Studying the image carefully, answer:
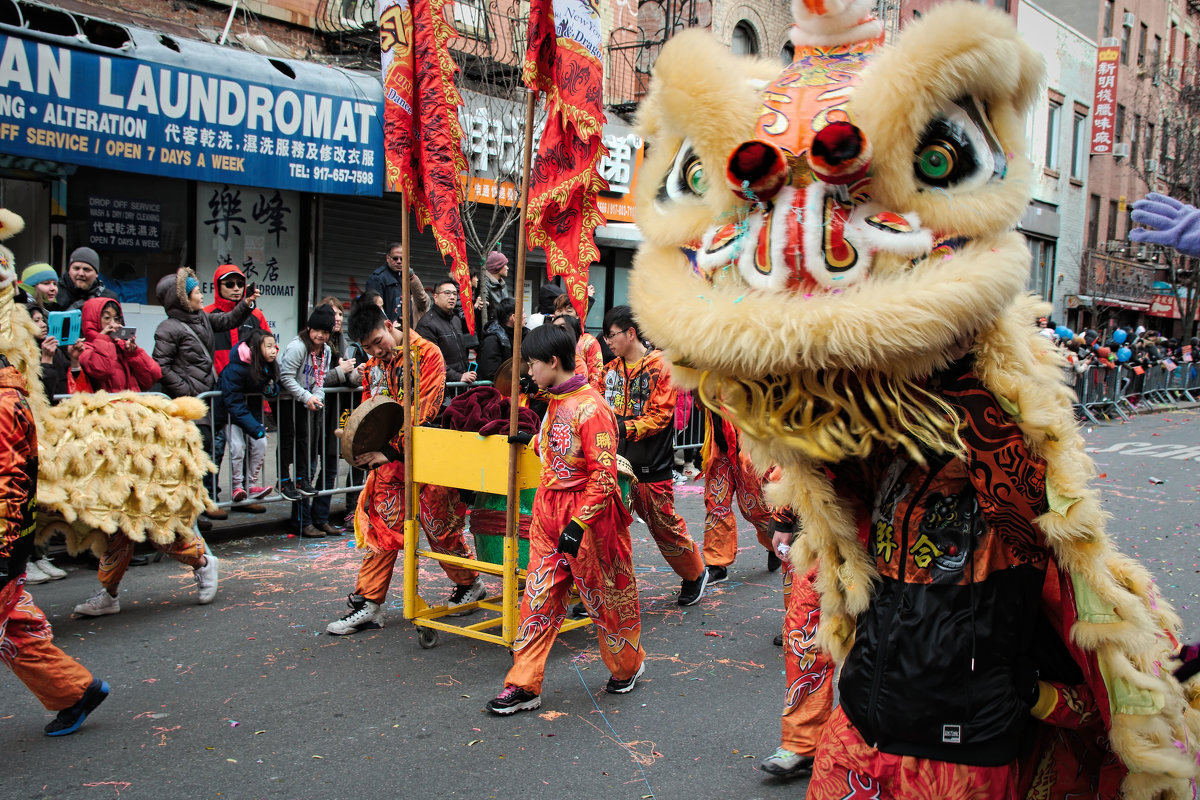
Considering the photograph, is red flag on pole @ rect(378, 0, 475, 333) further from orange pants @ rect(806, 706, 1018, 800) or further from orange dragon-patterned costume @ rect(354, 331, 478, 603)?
orange pants @ rect(806, 706, 1018, 800)

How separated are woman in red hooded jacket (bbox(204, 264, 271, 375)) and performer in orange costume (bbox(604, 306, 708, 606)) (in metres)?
3.50

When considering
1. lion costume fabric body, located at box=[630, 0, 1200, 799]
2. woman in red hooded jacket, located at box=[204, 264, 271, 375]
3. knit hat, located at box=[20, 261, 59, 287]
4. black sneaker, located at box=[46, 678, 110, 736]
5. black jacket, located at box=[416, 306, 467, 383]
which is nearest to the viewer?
lion costume fabric body, located at box=[630, 0, 1200, 799]

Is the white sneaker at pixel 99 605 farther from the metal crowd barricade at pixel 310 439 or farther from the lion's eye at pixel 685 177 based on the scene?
the lion's eye at pixel 685 177

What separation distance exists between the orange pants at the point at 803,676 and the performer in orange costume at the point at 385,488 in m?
2.64

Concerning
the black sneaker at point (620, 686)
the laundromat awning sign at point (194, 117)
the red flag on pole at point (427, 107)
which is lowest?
the black sneaker at point (620, 686)

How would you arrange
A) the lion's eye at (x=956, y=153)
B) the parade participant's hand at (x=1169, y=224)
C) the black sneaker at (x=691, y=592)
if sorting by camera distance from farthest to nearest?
1. the black sneaker at (x=691, y=592)
2. the parade participant's hand at (x=1169, y=224)
3. the lion's eye at (x=956, y=153)

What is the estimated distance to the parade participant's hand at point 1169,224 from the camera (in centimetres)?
281

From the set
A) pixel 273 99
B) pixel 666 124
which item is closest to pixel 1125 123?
pixel 273 99

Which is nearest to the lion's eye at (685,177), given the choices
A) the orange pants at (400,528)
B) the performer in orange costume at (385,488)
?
the performer in orange costume at (385,488)

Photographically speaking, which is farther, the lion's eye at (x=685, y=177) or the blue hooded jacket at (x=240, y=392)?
the blue hooded jacket at (x=240, y=392)

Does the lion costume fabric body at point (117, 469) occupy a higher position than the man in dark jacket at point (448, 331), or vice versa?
the man in dark jacket at point (448, 331)

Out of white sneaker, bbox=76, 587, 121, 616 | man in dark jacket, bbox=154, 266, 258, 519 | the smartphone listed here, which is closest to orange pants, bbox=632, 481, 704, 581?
white sneaker, bbox=76, 587, 121, 616

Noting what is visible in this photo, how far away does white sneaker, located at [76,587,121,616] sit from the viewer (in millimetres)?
5918

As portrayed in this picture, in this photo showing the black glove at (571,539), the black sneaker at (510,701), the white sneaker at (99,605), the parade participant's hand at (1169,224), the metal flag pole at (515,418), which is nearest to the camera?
the parade participant's hand at (1169,224)
